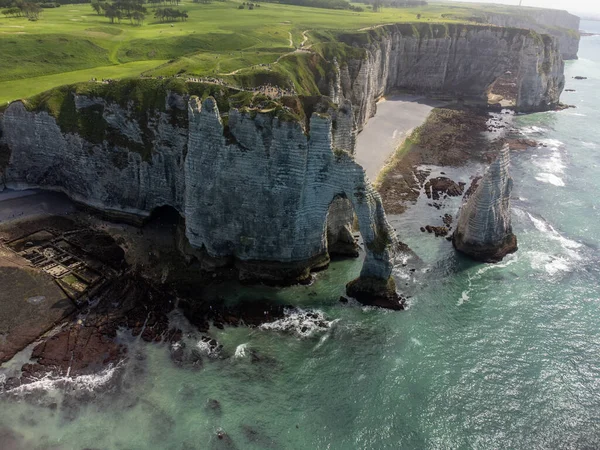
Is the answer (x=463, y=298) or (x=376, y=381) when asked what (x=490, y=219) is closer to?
(x=463, y=298)

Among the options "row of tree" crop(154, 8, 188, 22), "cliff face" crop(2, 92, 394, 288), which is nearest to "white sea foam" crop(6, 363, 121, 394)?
"cliff face" crop(2, 92, 394, 288)

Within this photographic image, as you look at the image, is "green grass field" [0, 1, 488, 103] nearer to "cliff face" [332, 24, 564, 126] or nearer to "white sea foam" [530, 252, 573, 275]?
"cliff face" [332, 24, 564, 126]

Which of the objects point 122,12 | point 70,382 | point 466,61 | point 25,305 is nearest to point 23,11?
point 122,12

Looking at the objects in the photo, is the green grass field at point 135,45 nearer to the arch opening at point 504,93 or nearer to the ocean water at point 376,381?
the ocean water at point 376,381

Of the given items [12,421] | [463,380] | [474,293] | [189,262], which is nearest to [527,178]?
[474,293]

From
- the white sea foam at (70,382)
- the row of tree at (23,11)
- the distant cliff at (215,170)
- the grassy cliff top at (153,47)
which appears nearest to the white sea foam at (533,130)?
the grassy cliff top at (153,47)

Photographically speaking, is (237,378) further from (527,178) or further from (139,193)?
(527,178)
